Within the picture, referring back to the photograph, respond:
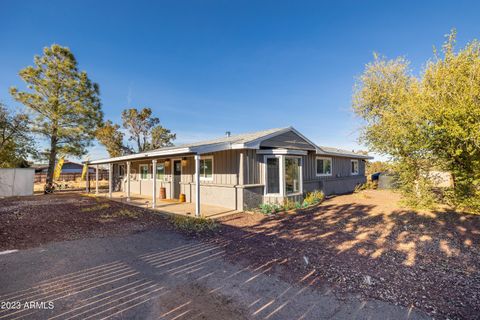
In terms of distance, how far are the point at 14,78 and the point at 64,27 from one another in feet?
33.4

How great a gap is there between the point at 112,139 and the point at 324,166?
2585 centimetres

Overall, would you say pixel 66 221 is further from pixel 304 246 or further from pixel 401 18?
pixel 401 18

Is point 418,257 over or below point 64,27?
below

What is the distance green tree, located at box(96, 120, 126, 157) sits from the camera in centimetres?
2731

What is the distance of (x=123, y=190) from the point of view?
17.1 m

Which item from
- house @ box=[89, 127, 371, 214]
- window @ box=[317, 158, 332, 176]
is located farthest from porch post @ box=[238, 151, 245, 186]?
window @ box=[317, 158, 332, 176]

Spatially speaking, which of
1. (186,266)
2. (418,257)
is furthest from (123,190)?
(418,257)

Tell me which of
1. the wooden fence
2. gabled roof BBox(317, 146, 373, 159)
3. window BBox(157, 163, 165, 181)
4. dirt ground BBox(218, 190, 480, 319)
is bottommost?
dirt ground BBox(218, 190, 480, 319)

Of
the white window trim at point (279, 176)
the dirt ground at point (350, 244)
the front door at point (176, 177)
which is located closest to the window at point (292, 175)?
the white window trim at point (279, 176)

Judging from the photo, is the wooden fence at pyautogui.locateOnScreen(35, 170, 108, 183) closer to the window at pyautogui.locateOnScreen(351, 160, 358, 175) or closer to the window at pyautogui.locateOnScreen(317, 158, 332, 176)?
the window at pyautogui.locateOnScreen(317, 158, 332, 176)

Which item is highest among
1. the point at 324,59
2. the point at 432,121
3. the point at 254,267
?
the point at 324,59

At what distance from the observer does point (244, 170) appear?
29.0 feet

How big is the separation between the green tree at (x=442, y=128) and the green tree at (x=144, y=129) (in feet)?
88.5

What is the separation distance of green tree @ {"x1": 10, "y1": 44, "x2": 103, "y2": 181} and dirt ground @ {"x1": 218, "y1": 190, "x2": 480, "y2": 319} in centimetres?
1729
